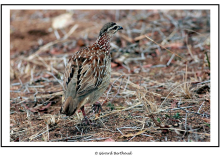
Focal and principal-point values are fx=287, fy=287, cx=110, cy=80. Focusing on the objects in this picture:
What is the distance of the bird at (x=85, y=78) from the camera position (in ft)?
16.3

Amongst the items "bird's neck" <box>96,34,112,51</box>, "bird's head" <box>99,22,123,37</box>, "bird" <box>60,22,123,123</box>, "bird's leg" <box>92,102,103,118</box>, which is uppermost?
"bird's head" <box>99,22,123,37</box>

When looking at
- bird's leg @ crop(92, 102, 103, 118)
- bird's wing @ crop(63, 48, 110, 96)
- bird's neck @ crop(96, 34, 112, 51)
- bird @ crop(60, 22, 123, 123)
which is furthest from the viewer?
bird's neck @ crop(96, 34, 112, 51)

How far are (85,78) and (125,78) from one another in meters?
2.16

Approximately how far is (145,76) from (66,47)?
3256 mm

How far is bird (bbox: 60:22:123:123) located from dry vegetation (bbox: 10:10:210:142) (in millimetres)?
541

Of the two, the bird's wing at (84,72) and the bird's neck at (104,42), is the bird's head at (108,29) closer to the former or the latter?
the bird's neck at (104,42)

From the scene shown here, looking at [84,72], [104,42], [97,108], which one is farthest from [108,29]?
[97,108]

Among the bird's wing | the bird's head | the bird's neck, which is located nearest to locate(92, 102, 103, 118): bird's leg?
the bird's wing

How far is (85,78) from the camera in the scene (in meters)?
5.29

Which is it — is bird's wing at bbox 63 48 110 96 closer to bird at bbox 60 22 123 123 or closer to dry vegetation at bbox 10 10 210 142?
bird at bbox 60 22 123 123

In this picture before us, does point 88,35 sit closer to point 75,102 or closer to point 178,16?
point 178,16

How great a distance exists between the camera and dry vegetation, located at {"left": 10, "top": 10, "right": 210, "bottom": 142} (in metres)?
5.12

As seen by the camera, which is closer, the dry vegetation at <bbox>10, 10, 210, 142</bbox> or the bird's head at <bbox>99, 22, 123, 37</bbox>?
the dry vegetation at <bbox>10, 10, 210, 142</bbox>

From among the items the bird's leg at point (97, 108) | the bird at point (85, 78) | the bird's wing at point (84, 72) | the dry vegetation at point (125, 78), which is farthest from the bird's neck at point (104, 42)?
the bird's leg at point (97, 108)
